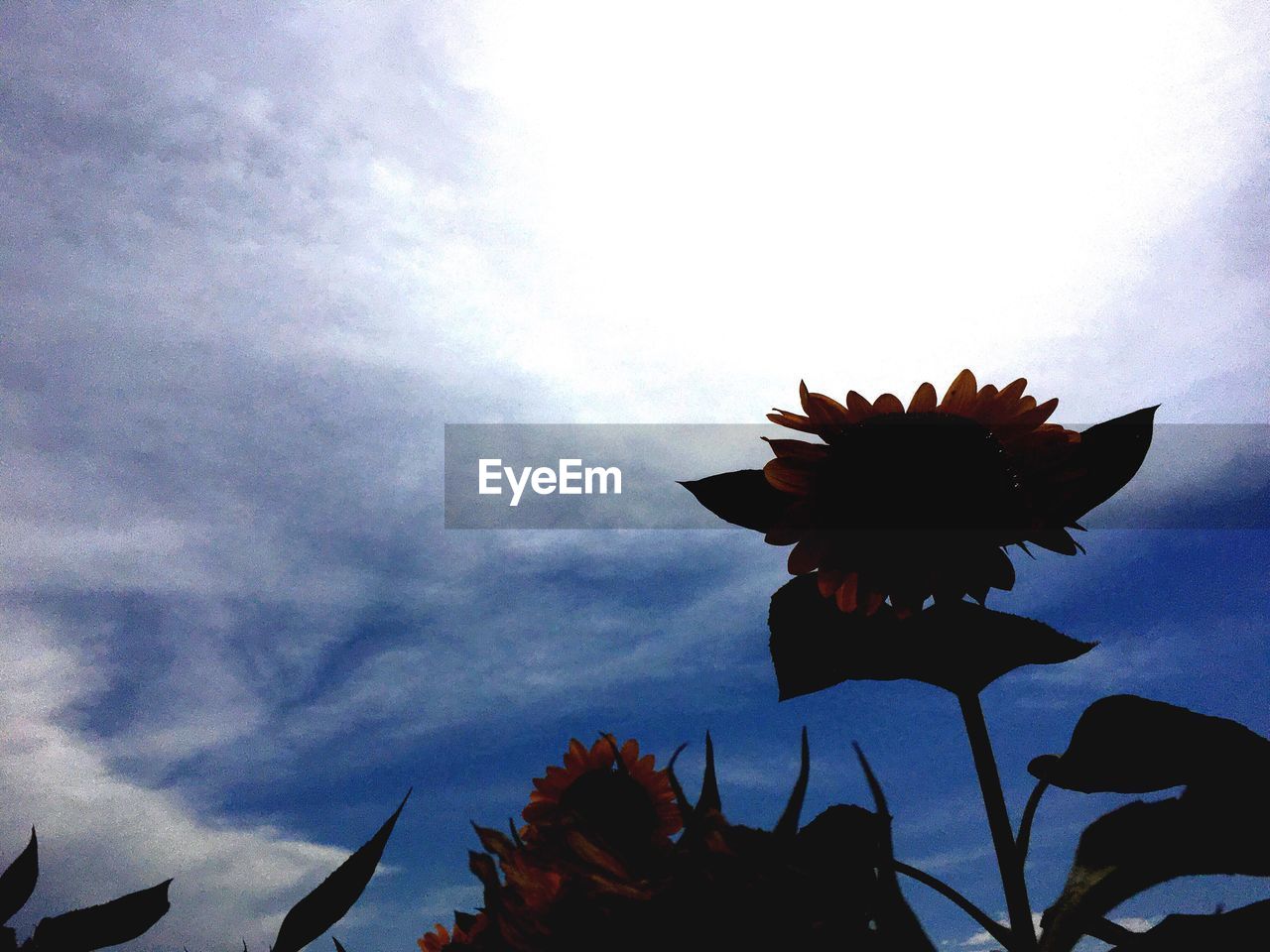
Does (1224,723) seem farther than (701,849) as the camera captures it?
Yes

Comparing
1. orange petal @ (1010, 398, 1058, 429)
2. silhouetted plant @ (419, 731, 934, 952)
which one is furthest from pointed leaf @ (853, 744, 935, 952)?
orange petal @ (1010, 398, 1058, 429)

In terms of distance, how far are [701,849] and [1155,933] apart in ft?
1.36

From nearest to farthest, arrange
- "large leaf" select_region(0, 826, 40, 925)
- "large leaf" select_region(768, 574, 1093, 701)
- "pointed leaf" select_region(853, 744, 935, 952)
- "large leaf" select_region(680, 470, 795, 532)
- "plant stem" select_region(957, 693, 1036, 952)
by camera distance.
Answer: "pointed leaf" select_region(853, 744, 935, 952) < "large leaf" select_region(0, 826, 40, 925) < "plant stem" select_region(957, 693, 1036, 952) < "large leaf" select_region(768, 574, 1093, 701) < "large leaf" select_region(680, 470, 795, 532)

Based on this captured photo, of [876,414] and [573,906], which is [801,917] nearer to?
[573,906]

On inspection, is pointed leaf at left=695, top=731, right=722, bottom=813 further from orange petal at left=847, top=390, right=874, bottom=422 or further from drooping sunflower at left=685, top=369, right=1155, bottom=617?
orange petal at left=847, top=390, right=874, bottom=422

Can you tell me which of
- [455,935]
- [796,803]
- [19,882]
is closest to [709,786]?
[796,803]

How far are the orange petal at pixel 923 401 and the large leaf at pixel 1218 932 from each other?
2.01 feet

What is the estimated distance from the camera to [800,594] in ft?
3.07

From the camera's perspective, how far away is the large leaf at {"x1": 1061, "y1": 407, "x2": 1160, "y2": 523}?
92 centimetres

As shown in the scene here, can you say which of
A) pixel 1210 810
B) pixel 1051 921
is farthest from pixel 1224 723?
pixel 1051 921

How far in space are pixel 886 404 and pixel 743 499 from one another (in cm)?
25

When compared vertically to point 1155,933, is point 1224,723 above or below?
above

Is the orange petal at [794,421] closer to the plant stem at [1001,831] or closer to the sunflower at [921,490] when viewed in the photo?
the sunflower at [921,490]

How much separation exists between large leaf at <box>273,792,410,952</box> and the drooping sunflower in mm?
458
